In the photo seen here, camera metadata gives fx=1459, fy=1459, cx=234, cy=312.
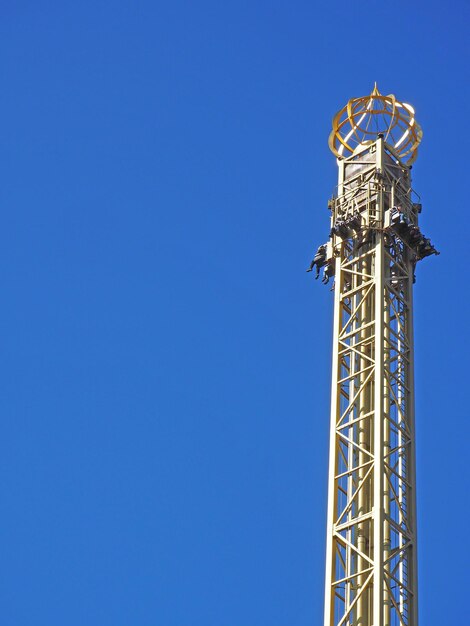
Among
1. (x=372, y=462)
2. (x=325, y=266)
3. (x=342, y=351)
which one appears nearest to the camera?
(x=372, y=462)

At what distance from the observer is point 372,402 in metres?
47.5

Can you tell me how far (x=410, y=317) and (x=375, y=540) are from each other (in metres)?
8.95

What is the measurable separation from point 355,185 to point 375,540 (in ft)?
47.1

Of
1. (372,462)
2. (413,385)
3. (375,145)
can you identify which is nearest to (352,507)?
(372,462)

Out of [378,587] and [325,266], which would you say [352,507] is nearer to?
[378,587]

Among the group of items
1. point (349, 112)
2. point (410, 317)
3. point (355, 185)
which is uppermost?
point (349, 112)

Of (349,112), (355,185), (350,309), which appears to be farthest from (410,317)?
(349,112)

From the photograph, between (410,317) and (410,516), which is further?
(410,317)

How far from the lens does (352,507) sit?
150ft

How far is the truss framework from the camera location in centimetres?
4425

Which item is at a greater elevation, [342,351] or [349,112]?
[349,112]

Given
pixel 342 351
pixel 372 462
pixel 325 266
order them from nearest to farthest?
pixel 372 462 → pixel 342 351 → pixel 325 266

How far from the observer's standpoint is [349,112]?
54594 millimetres

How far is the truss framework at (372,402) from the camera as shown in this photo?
44250mm
